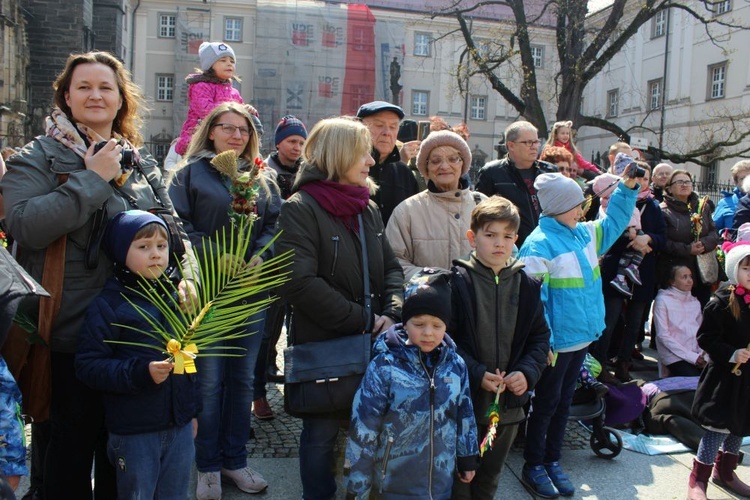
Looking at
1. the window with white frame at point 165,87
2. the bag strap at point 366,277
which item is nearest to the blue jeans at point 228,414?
the bag strap at point 366,277

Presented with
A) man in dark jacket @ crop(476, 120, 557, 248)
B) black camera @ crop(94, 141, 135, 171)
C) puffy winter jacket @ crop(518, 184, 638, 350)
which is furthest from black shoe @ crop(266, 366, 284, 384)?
black camera @ crop(94, 141, 135, 171)

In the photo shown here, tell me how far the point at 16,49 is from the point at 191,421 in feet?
76.8

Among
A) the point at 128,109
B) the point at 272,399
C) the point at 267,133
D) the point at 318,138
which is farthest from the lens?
the point at 267,133

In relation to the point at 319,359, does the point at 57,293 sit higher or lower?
higher

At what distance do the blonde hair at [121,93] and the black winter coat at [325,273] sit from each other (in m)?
0.80

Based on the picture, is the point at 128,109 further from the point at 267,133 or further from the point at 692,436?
the point at 267,133

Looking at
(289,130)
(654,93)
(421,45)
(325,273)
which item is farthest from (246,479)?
(421,45)

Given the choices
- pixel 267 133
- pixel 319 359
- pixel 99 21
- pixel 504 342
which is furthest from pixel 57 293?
pixel 267 133

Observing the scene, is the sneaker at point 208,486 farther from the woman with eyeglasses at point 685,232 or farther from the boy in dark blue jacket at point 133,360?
the woman with eyeglasses at point 685,232

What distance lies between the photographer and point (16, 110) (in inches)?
857

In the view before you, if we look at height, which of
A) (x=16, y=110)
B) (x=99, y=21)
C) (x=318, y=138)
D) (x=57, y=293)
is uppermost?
(x=99, y=21)

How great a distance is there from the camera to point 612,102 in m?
42.8

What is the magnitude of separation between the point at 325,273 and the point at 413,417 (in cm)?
79

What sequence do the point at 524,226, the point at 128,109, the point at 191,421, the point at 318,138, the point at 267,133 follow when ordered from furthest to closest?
the point at 267,133 → the point at 524,226 → the point at 318,138 → the point at 128,109 → the point at 191,421
